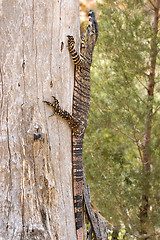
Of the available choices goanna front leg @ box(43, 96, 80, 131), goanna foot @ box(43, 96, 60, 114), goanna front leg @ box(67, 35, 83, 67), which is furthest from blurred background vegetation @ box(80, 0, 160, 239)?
goanna foot @ box(43, 96, 60, 114)

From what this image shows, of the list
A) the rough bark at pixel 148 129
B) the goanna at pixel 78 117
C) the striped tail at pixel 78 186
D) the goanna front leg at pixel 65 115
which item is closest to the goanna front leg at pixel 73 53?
the goanna at pixel 78 117

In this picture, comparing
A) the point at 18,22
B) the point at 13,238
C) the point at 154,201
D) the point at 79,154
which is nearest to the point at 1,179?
the point at 13,238

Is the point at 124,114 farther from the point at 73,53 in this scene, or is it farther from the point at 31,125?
the point at 31,125

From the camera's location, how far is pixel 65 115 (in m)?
2.24

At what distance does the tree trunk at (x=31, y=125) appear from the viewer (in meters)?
1.81

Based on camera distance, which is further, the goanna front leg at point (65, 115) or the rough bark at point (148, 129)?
the rough bark at point (148, 129)

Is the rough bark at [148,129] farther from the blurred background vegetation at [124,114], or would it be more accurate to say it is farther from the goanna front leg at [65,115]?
Result: the goanna front leg at [65,115]

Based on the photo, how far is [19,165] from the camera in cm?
184

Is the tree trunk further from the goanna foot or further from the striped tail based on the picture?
the striped tail

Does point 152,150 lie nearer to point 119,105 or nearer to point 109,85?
point 119,105

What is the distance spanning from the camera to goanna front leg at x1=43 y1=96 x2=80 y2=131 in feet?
6.79

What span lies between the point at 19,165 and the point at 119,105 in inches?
132

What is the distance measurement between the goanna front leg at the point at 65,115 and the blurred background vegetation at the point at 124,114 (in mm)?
2552

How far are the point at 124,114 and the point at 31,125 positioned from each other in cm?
321
